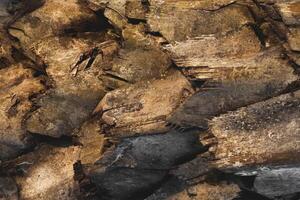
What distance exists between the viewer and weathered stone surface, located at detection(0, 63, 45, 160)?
1026 inches

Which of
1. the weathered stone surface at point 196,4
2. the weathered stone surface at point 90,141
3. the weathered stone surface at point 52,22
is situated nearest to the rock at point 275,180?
the weathered stone surface at point 90,141

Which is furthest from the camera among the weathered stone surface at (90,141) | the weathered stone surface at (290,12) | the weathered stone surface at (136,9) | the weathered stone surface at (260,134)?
the weathered stone surface at (90,141)

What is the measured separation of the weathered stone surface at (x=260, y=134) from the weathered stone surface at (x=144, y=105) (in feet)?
8.50

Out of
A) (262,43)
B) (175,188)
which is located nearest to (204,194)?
(175,188)

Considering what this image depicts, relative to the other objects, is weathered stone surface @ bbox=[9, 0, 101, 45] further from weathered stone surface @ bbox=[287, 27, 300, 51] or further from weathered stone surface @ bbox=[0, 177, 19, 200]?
weathered stone surface @ bbox=[287, 27, 300, 51]

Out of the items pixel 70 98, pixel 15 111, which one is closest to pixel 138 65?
pixel 70 98

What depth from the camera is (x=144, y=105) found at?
78.8ft

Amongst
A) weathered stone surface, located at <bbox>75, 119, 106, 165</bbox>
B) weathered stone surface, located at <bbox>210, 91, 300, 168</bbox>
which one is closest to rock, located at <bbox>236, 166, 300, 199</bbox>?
weathered stone surface, located at <bbox>210, 91, 300, 168</bbox>

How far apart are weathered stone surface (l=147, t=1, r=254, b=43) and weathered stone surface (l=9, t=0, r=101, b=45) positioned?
14.7 ft

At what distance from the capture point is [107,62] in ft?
84.2

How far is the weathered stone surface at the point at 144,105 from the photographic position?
23.7 m

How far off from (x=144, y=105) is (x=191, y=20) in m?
5.03

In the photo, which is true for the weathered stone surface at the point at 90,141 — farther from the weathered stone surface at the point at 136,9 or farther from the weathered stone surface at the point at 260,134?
the weathered stone surface at the point at 260,134

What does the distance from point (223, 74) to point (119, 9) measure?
7174 millimetres
